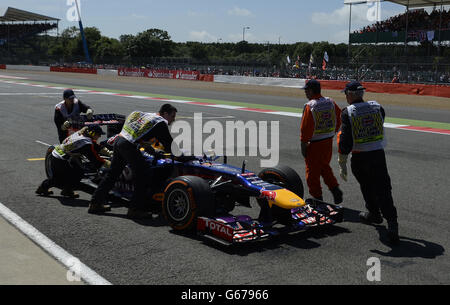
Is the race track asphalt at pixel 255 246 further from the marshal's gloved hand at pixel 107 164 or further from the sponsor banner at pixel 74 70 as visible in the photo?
the sponsor banner at pixel 74 70

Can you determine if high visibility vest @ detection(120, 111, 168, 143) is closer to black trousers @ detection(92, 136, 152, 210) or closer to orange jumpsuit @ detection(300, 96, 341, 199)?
black trousers @ detection(92, 136, 152, 210)

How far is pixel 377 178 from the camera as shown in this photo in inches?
219

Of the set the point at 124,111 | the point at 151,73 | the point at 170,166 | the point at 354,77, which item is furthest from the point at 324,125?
the point at 151,73

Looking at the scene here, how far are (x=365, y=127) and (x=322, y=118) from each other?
96 cm

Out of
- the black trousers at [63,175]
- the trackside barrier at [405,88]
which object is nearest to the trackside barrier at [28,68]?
the trackside barrier at [405,88]

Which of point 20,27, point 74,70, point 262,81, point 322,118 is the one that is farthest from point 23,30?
point 322,118

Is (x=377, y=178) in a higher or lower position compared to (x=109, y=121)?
lower

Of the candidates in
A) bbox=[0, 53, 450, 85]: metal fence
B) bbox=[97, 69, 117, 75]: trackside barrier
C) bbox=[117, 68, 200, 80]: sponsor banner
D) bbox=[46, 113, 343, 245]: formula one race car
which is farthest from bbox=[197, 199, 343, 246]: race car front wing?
bbox=[97, 69, 117, 75]: trackside barrier

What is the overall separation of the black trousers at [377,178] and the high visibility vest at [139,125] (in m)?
2.42

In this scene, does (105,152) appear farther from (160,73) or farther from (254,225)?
(160,73)

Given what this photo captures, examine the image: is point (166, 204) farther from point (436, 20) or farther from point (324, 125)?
point (436, 20)

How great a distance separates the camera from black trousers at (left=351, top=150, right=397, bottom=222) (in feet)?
17.9

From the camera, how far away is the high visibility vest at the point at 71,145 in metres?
7.16

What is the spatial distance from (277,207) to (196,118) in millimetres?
12897
